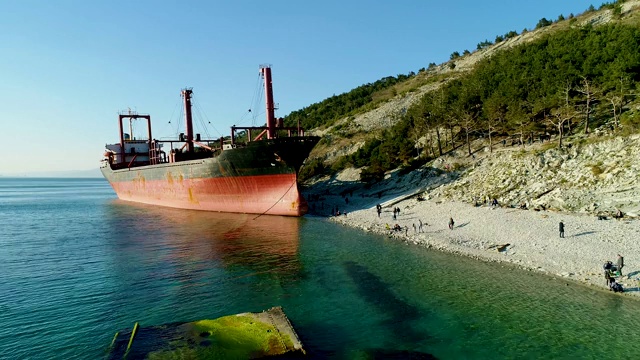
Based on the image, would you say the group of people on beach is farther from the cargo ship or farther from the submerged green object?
the cargo ship

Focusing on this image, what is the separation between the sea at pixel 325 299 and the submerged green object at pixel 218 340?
1.22 metres

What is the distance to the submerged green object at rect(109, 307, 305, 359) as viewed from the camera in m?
11.9

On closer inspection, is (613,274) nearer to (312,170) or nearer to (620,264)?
(620,264)

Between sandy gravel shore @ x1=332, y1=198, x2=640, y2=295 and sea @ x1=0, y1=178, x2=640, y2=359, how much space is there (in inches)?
58.0

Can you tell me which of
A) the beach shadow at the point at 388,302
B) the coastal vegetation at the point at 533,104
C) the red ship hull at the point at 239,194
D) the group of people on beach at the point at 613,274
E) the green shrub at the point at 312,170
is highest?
the coastal vegetation at the point at 533,104

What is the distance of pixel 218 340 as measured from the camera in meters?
Result: 12.5

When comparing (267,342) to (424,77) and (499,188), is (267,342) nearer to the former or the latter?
(499,188)

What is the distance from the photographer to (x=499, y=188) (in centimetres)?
3669

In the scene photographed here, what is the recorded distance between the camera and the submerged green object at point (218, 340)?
11891 millimetres

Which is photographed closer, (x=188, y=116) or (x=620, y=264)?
(x=620, y=264)

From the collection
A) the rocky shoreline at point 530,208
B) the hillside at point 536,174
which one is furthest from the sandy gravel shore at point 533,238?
the hillside at point 536,174

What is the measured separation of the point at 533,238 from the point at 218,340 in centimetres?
2214

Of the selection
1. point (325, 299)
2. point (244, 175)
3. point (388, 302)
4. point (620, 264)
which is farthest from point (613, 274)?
point (244, 175)

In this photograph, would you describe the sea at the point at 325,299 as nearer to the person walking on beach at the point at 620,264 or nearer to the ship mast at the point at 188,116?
the person walking on beach at the point at 620,264
